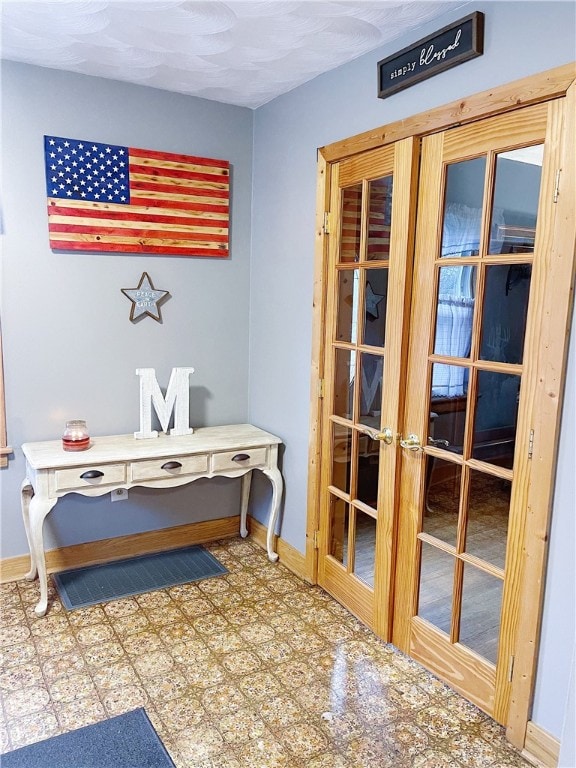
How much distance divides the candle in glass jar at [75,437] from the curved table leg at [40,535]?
293mm

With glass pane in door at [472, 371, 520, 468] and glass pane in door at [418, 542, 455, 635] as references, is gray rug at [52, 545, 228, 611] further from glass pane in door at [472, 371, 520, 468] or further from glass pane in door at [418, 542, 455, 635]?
glass pane in door at [472, 371, 520, 468]

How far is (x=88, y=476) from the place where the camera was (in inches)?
112

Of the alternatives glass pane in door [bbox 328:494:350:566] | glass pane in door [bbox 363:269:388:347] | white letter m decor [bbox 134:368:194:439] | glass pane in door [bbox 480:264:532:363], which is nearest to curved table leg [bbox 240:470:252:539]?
white letter m decor [bbox 134:368:194:439]

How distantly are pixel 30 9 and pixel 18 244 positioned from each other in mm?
1093

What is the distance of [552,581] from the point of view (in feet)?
6.42

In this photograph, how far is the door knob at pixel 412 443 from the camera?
8.16 feet

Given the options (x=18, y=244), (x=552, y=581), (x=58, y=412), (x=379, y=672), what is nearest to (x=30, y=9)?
(x=18, y=244)

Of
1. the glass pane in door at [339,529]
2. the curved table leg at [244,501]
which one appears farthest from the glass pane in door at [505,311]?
the curved table leg at [244,501]

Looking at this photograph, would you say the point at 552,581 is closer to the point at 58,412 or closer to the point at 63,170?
the point at 58,412

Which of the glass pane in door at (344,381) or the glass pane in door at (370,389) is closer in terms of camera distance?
the glass pane in door at (370,389)

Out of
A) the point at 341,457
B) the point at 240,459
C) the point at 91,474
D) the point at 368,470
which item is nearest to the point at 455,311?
the point at 368,470

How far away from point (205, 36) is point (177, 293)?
1386 millimetres

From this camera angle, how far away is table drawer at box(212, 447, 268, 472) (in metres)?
3.23

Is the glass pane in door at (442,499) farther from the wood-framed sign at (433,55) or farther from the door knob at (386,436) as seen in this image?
the wood-framed sign at (433,55)
